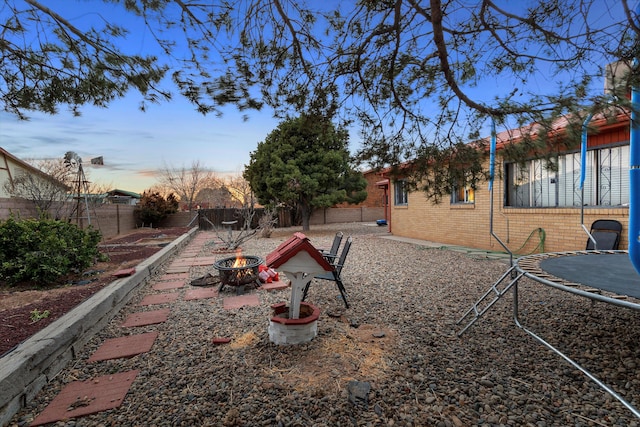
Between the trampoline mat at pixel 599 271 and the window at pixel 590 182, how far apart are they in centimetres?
176

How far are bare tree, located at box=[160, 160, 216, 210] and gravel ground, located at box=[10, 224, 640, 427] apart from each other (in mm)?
25928

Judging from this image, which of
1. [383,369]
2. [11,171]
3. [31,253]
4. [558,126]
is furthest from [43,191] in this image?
[558,126]

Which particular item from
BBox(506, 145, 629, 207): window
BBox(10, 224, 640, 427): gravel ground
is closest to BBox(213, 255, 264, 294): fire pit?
BBox(10, 224, 640, 427): gravel ground

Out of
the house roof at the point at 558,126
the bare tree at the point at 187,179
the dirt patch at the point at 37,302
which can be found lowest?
the dirt patch at the point at 37,302

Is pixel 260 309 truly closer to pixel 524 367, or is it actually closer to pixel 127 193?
pixel 524 367

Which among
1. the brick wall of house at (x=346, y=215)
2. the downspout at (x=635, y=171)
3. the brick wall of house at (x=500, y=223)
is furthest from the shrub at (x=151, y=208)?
the downspout at (x=635, y=171)

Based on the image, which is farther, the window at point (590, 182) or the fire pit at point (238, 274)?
the window at point (590, 182)

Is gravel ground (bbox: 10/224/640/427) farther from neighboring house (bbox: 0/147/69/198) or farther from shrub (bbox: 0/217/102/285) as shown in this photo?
neighboring house (bbox: 0/147/69/198)

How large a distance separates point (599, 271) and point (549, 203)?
467cm

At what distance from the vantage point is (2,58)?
2.66 meters

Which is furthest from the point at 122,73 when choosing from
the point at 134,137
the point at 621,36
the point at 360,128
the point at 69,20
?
the point at 134,137

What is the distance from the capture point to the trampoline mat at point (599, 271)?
213cm

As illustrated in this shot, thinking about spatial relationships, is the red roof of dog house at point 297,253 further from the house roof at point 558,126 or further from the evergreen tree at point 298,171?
the evergreen tree at point 298,171

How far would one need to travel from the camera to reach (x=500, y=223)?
7641 millimetres
